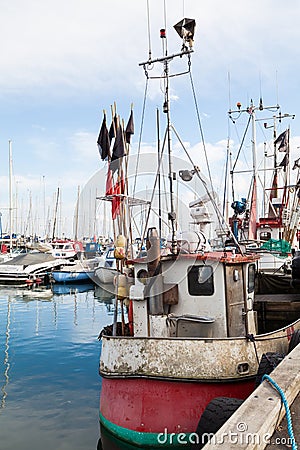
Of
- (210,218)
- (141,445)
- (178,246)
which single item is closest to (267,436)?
(141,445)

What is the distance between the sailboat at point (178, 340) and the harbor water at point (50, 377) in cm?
134

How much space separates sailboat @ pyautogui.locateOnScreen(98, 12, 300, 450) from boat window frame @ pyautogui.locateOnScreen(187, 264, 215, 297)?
0.02 metres

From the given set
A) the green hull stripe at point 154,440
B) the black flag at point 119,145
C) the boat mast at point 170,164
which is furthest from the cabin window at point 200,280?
the black flag at point 119,145

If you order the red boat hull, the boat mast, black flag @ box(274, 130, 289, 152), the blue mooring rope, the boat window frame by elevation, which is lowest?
the red boat hull

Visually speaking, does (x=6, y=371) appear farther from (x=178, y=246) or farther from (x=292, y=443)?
(x=292, y=443)

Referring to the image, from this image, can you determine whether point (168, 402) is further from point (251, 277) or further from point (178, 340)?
point (251, 277)

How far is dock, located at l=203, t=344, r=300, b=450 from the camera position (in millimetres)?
3129

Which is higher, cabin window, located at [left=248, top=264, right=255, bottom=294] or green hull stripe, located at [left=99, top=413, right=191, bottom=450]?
cabin window, located at [left=248, top=264, right=255, bottom=294]

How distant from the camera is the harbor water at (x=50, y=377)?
8305 mm

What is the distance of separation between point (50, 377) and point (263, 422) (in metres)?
9.62

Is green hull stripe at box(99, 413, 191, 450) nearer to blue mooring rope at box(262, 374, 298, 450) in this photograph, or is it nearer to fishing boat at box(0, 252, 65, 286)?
blue mooring rope at box(262, 374, 298, 450)

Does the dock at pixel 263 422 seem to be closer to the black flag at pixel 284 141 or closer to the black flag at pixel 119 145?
the black flag at pixel 119 145

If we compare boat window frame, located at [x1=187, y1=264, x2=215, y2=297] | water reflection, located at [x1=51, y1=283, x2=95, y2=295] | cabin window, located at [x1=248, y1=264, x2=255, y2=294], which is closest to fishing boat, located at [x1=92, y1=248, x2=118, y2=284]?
boat window frame, located at [x1=187, y1=264, x2=215, y2=297]

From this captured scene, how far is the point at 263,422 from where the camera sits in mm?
3412
